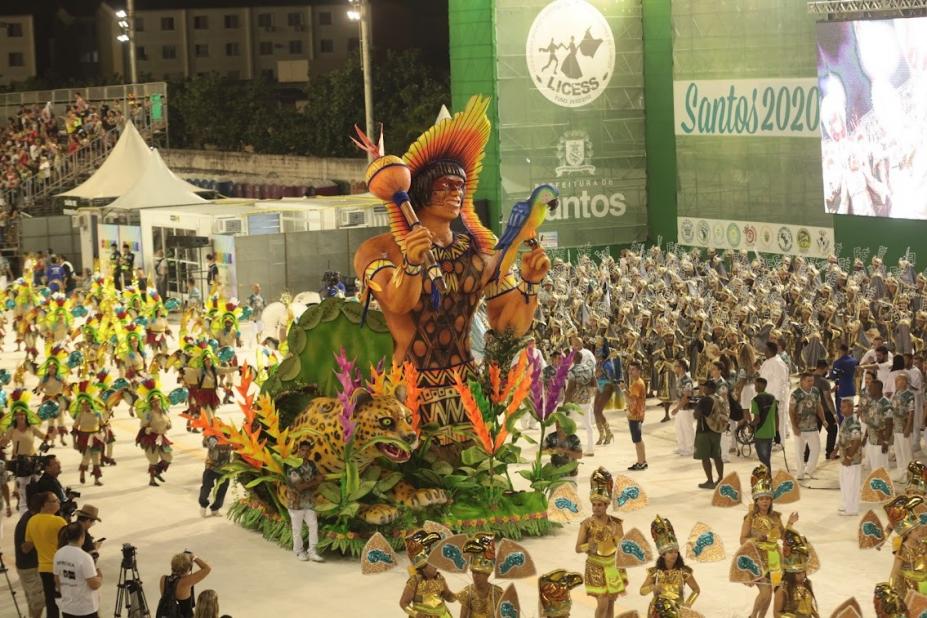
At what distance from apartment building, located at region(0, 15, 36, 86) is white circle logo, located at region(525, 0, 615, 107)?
36.0 m

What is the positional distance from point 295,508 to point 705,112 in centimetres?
2010

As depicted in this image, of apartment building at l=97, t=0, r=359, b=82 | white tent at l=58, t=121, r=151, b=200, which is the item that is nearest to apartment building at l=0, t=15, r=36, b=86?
apartment building at l=97, t=0, r=359, b=82

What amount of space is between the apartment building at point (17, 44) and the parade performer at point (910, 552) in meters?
56.8

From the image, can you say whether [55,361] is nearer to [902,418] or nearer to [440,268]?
[440,268]

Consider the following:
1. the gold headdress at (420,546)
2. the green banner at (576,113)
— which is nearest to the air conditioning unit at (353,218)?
the green banner at (576,113)

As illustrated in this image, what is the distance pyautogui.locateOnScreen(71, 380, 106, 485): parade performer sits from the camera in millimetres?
18000

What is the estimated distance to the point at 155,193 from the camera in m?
35.6

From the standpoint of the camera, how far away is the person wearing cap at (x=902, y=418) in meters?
16.4

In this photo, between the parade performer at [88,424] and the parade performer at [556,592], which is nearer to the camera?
the parade performer at [556,592]

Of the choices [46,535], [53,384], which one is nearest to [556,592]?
[46,535]

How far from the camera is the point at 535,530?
15430 millimetres

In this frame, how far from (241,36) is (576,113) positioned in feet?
122

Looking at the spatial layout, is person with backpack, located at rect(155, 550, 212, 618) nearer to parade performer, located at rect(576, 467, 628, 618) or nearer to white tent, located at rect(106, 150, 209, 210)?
parade performer, located at rect(576, 467, 628, 618)

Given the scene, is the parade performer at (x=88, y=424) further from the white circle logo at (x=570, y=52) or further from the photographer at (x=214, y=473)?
the white circle logo at (x=570, y=52)
